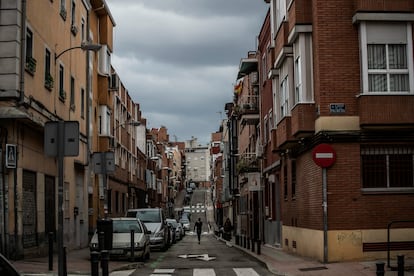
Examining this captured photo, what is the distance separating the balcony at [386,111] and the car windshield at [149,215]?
15.4 m

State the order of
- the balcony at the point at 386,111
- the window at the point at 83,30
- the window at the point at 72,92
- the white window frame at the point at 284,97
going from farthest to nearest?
1. the window at the point at 83,30
2. the window at the point at 72,92
3. the white window frame at the point at 284,97
4. the balcony at the point at 386,111

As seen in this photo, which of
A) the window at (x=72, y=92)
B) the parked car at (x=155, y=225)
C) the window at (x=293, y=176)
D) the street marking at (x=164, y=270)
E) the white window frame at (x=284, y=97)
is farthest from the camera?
the parked car at (x=155, y=225)

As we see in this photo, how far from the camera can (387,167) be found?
63.8 ft

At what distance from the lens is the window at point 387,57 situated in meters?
19.2

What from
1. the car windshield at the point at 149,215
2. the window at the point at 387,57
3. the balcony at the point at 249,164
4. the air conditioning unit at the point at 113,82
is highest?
the air conditioning unit at the point at 113,82

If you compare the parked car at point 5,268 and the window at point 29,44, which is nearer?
the parked car at point 5,268

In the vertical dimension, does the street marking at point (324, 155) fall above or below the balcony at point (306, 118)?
below

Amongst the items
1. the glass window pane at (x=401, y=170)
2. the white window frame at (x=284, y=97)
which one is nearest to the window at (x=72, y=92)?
the white window frame at (x=284, y=97)

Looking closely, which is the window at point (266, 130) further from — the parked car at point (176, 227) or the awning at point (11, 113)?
the awning at point (11, 113)

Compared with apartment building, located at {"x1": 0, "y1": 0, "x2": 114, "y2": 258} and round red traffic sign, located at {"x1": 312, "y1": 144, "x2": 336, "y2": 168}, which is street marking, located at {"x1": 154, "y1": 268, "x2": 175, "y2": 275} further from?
round red traffic sign, located at {"x1": 312, "y1": 144, "x2": 336, "y2": 168}

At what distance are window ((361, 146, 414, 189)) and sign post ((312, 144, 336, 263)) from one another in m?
1.10

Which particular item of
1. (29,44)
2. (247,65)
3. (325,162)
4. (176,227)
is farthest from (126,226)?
(176,227)

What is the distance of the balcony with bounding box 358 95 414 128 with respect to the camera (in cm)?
1870

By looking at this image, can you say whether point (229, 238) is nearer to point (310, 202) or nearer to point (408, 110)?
point (310, 202)
